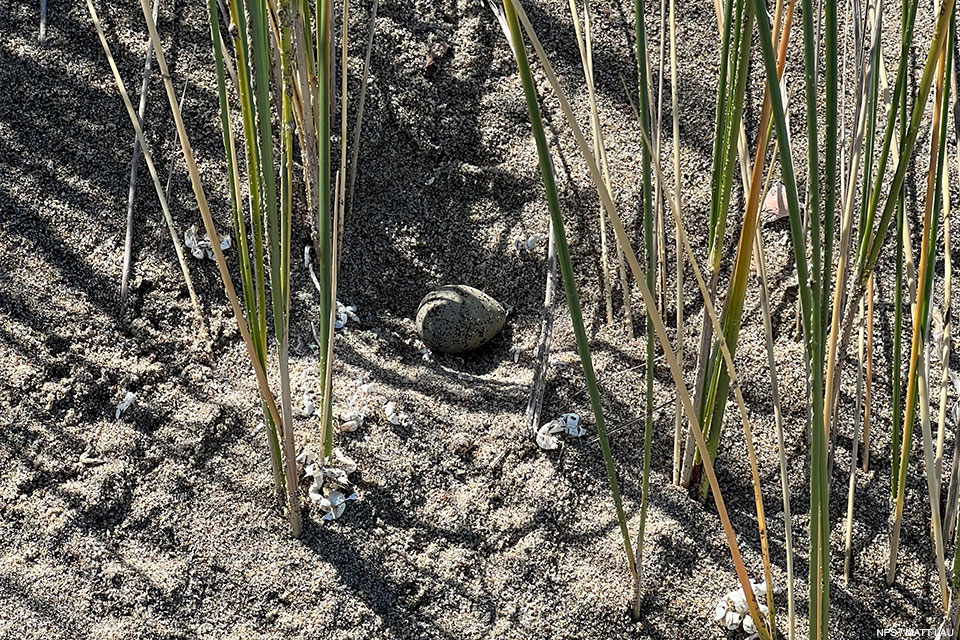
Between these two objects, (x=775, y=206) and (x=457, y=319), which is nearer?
(x=457, y=319)

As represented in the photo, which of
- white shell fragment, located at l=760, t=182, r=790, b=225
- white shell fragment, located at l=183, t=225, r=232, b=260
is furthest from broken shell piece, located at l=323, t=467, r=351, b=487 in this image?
white shell fragment, located at l=760, t=182, r=790, b=225

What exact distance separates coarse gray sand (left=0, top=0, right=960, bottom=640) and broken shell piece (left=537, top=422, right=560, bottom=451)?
0.01m

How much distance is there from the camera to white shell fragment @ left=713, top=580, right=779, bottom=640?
1143mm

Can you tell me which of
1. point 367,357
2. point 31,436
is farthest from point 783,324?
point 31,436

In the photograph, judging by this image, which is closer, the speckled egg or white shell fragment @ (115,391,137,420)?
white shell fragment @ (115,391,137,420)

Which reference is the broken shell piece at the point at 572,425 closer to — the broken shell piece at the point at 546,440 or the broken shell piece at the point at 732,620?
the broken shell piece at the point at 546,440

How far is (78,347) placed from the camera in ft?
4.42

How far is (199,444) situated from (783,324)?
0.86 meters

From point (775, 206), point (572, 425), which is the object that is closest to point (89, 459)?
point (572, 425)

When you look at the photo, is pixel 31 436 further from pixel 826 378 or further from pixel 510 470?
pixel 826 378

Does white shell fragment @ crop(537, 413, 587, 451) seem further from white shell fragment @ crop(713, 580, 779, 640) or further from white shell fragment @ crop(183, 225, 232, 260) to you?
white shell fragment @ crop(183, 225, 232, 260)

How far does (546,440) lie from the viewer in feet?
4.24

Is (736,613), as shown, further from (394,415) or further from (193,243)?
(193,243)

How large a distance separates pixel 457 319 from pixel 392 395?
6.0 inches
